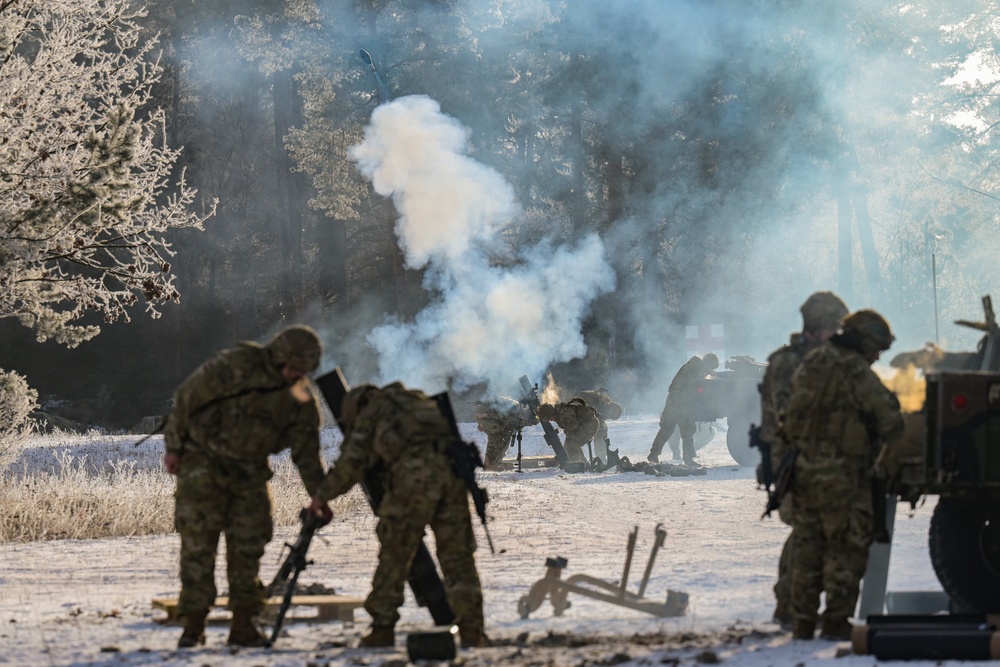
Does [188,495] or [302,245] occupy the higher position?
[302,245]

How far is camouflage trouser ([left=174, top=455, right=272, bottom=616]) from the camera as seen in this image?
26.0 ft

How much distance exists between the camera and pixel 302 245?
4650 cm

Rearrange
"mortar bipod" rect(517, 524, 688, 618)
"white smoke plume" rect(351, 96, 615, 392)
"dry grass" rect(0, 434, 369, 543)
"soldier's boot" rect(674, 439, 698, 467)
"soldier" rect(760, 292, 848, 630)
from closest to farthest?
"soldier" rect(760, 292, 848, 630) → "mortar bipod" rect(517, 524, 688, 618) → "dry grass" rect(0, 434, 369, 543) → "soldier's boot" rect(674, 439, 698, 467) → "white smoke plume" rect(351, 96, 615, 392)

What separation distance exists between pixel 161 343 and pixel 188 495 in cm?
3613

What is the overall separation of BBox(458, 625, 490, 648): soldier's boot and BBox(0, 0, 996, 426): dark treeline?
22479mm

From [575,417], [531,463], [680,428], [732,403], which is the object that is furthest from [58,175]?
[732,403]

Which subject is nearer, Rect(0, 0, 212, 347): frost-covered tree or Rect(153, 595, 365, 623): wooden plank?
Rect(153, 595, 365, 623): wooden plank

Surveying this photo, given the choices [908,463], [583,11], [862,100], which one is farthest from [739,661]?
[583,11]

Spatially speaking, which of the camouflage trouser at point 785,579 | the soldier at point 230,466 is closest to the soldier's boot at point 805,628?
the camouflage trouser at point 785,579

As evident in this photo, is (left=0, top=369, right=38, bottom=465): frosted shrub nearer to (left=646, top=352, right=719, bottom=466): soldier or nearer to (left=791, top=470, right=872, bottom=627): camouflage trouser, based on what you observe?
(left=646, top=352, right=719, bottom=466): soldier

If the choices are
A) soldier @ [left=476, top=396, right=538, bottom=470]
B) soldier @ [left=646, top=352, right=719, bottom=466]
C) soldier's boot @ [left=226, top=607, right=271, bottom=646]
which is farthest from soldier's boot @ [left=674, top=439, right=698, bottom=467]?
soldier's boot @ [left=226, top=607, right=271, bottom=646]

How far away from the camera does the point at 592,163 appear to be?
4328cm

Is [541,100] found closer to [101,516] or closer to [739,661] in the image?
[101,516]

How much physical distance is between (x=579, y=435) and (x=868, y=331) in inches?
572
